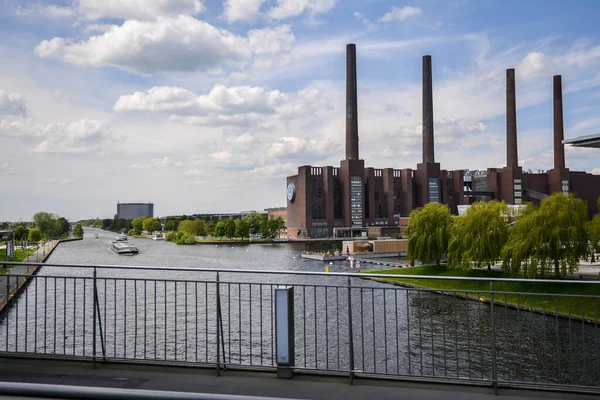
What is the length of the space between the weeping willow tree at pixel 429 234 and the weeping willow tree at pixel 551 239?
42.8ft

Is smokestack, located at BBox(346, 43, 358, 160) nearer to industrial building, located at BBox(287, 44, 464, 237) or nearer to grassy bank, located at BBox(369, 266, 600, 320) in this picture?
industrial building, located at BBox(287, 44, 464, 237)

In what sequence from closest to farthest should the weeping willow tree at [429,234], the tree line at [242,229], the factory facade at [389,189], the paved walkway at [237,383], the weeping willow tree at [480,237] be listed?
the paved walkway at [237,383] → the weeping willow tree at [480,237] → the weeping willow tree at [429,234] → the factory facade at [389,189] → the tree line at [242,229]

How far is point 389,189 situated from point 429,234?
78367 millimetres

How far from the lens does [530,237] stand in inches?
1280

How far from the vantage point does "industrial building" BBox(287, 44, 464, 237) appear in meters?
119

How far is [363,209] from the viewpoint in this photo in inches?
4808

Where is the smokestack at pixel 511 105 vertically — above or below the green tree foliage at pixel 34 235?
above

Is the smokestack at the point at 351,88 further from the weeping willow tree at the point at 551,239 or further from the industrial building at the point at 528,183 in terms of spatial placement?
the weeping willow tree at the point at 551,239

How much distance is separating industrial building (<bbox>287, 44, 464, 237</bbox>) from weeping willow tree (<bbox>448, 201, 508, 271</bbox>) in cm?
7139

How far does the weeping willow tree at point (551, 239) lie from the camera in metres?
31.9

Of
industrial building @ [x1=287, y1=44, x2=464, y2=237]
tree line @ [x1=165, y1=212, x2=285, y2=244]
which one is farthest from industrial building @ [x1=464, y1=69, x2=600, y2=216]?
tree line @ [x1=165, y1=212, x2=285, y2=244]

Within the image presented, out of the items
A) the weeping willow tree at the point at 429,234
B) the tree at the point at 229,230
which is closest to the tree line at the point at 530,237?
the weeping willow tree at the point at 429,234

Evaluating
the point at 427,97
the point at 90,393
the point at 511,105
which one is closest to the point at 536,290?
the point at 90,393

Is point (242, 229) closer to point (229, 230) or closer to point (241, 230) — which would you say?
point (241, 230)
